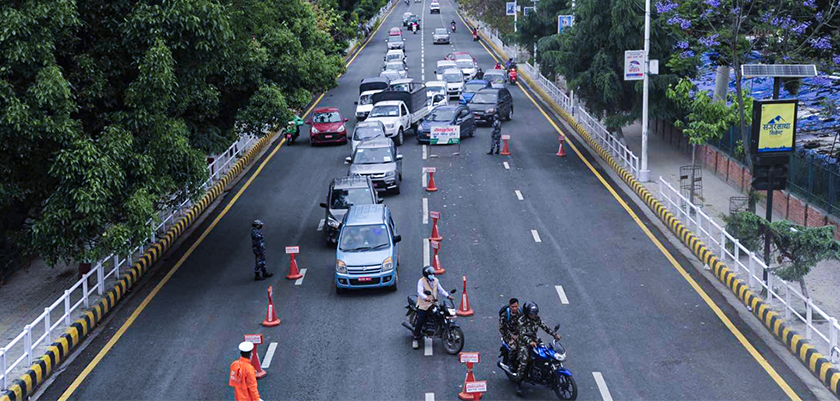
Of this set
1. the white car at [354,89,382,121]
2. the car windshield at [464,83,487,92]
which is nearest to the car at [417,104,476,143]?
the white car at [354,89,382,121]

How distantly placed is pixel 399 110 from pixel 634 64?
1318 cm

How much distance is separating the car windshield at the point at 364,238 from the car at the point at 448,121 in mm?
18610

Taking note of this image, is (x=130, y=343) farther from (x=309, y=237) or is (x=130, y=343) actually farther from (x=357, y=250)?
(x=309, y=237)

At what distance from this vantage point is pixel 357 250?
73.2 feet

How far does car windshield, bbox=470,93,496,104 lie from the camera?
46875 millimetres

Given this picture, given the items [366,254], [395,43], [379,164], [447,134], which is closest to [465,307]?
[366,254]

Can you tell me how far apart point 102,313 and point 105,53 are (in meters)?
5.47

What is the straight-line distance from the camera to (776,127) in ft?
65.7

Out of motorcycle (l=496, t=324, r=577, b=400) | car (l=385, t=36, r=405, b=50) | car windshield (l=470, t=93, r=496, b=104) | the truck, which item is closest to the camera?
motorcycle (l=496, t=324, r=577, b=400)

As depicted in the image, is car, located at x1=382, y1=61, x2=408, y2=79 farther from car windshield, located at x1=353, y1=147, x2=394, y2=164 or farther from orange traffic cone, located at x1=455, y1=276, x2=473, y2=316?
orange traffic cone, located at x1=455, y1=276, x2=473, y2=316

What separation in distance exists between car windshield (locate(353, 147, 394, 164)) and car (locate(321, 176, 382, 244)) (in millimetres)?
5116

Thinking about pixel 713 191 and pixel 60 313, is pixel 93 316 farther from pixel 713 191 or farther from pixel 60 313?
pixel 713 191

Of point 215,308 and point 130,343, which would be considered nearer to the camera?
point 130,343

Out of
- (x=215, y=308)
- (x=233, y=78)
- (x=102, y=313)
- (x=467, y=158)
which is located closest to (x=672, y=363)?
(x=215, y=308)
